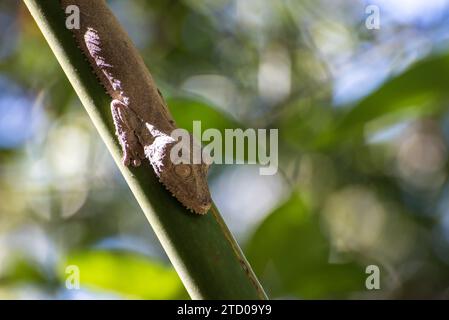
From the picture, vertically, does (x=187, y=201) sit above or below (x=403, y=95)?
below

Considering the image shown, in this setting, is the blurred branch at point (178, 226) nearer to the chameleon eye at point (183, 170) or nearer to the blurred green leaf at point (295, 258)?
the chameleon eye at point (183, 170)

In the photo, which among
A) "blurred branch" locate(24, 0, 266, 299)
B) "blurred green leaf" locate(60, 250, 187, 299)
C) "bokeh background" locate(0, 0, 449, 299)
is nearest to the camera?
"blurred branch" locate(24, 0, 266, 299)

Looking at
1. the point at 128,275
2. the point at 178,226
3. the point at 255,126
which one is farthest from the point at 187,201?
the point at 255,126

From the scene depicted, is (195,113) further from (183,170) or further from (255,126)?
(183,170)

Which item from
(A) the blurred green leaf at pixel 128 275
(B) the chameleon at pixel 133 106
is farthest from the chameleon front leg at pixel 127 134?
(A) the blurred green leaf at pixel 128 275

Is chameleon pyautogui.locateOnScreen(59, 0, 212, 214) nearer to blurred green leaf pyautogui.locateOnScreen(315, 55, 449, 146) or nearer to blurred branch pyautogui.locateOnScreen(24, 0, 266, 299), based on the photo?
blurred branch pyautogui.locateOnScreen(24, 0, 266, 299)

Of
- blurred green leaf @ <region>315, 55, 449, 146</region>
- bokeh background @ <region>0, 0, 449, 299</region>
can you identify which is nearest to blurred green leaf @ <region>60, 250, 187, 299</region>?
bokeh background @ <region>0, 0, 449, 299</region>
